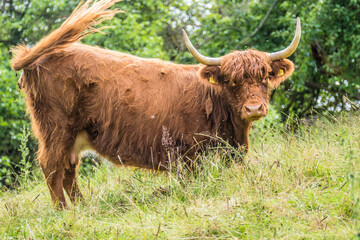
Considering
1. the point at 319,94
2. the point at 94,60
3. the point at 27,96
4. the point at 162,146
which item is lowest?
the point at 319,94

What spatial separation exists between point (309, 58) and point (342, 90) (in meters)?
1.26

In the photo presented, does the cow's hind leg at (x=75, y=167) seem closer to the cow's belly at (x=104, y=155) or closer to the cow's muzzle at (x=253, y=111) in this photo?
the cow's belly at (x=104, y=155)

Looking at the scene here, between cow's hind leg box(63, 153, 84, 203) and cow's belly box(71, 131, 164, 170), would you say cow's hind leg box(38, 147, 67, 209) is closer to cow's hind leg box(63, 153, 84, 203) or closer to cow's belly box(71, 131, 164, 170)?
cow's belly box(71, 131, 164, 170)

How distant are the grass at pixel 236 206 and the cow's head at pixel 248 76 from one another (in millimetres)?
479

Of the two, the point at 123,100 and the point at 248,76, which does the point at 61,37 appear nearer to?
the point at 123,100

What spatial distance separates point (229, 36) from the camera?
40.2 ft

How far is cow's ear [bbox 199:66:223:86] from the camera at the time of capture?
16.6ft

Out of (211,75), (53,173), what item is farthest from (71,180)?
(211,75)

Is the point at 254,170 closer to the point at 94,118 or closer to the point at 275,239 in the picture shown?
the point at 275,239

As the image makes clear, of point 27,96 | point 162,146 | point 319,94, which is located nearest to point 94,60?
point 27,96

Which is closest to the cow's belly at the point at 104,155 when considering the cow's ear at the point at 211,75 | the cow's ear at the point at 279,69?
the cow's ear at the point at 211,75

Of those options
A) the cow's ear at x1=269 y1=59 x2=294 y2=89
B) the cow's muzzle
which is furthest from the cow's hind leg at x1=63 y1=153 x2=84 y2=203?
the cow's ear at x1=269 y1=59 x2=294 y2=89

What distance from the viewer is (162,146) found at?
16.5 feet

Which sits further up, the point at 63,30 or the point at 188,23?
the point at 63,30
